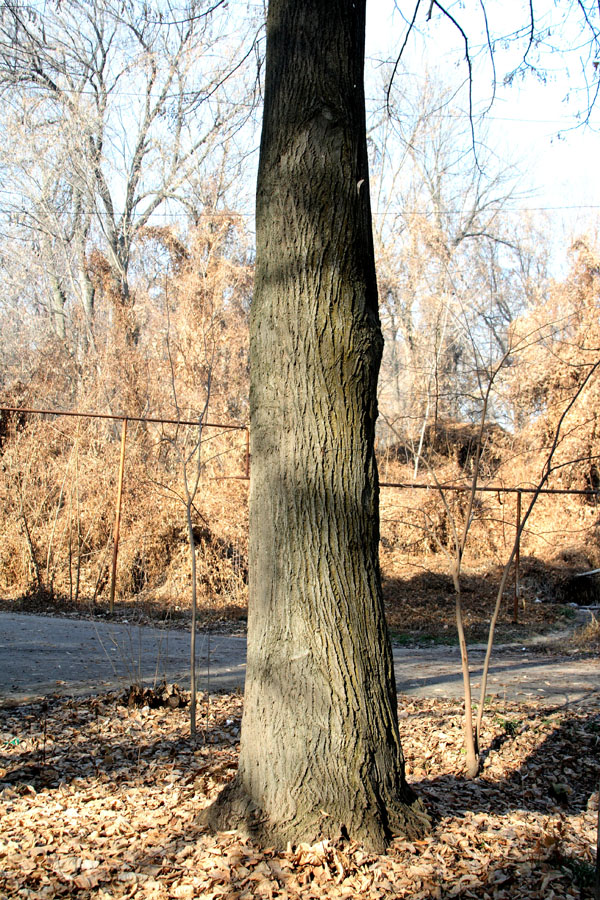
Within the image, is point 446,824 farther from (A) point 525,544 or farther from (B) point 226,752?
(A) point 525,544

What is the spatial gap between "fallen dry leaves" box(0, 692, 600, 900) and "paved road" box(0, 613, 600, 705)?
2.76ft

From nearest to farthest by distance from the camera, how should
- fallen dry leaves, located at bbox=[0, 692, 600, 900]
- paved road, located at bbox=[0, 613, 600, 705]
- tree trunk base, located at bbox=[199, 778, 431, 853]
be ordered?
fallen dry leaves, located at bbox=[0, 692, 600, 900], tree trunk base, located at bbox=[199, 778, 431, 853], paved road, located at bbox=[0, 613, 600, 705]

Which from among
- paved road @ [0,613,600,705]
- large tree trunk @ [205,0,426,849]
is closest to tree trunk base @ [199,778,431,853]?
large tree trunk @ [205,0,426,849]

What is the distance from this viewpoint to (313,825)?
8.79 feet

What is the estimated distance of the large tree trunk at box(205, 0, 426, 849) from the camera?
2742 millimetres

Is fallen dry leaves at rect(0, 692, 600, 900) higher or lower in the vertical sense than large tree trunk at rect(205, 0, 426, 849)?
lower

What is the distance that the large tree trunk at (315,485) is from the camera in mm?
2742

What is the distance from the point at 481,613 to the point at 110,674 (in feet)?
21.5

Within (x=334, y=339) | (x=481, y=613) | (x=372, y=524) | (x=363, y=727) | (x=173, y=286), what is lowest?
(x=481, y=613)

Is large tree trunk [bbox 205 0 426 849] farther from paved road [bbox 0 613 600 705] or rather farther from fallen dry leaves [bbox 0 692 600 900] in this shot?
paved road [bbox 0 613 600 705]

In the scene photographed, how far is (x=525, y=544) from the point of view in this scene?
14.4 metres

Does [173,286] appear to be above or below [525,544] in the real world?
above

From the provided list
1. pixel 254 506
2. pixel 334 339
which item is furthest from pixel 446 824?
pixel 334 339

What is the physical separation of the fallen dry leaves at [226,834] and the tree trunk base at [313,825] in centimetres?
4
